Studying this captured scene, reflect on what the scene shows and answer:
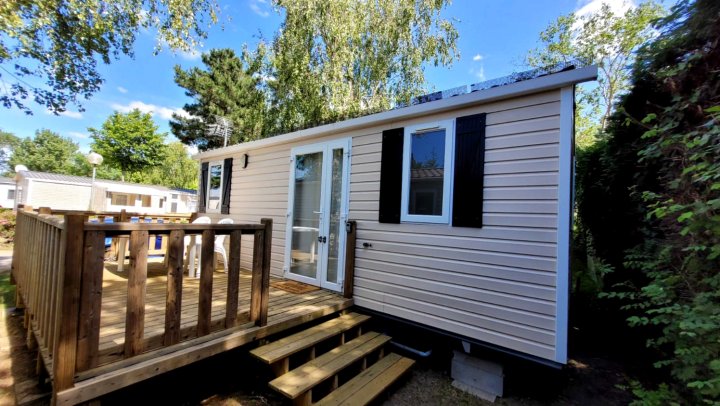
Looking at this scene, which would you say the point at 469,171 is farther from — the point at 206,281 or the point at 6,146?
the point at 6,146

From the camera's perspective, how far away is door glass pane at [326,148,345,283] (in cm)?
397

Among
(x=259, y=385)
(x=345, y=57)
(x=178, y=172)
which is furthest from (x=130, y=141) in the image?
(x=259, y=385)

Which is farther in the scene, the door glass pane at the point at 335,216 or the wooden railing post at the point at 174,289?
the door glass pane at the point at 335,216

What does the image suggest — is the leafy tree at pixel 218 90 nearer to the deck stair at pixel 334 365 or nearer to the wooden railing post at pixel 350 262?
the wooden railing post at pixel 350 262

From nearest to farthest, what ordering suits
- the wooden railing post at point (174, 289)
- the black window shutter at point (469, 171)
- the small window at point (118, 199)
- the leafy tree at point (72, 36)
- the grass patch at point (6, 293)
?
the wooden railing post at point (174, 289) < the black window shutter at point (469, 171) < the grass patch at point (6, 293) < the leafy tree at point (72, 36) < the small window at point (118, 199)

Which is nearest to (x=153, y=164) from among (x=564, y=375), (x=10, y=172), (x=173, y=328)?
(x=173, y=328)

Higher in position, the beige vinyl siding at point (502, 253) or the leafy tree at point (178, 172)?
the leafy tree at point (178, 172)

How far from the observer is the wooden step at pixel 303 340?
2416 millimetres

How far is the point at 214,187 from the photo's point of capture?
6320 mm

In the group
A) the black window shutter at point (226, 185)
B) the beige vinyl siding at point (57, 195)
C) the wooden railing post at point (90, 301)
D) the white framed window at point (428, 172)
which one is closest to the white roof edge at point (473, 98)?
the white framed window at point (428, 172)

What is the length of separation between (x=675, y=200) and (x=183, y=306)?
4421mm

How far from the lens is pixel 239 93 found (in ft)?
46.0

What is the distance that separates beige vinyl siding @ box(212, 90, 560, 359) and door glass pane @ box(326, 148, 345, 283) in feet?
1.37

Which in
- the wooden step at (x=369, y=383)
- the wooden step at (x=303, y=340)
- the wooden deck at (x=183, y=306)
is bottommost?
the wooden step at (x=369, y=383)
